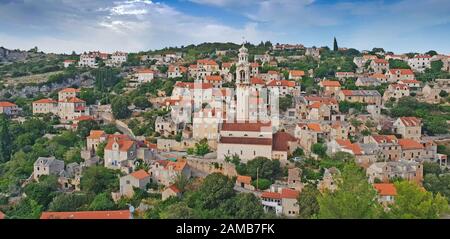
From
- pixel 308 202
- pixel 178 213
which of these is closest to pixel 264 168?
pixel 308 202

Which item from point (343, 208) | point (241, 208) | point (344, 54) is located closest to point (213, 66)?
point (344, 54)

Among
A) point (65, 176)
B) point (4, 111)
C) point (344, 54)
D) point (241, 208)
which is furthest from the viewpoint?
point (344, 54)

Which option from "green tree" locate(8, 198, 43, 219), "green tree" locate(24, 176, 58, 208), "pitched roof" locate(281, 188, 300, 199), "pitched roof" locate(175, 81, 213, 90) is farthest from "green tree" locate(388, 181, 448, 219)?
"pitched roof" locate(175, 81, 213, 90)

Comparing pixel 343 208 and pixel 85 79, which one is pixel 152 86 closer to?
pixel 85 79

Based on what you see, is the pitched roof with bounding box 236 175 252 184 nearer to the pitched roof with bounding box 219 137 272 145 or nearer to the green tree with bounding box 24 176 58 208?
the pitched roof with bounding box 219 137 272 145

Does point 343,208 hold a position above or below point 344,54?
below

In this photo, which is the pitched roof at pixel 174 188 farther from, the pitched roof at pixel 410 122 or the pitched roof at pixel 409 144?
the pitched roof at pixel 410 122
